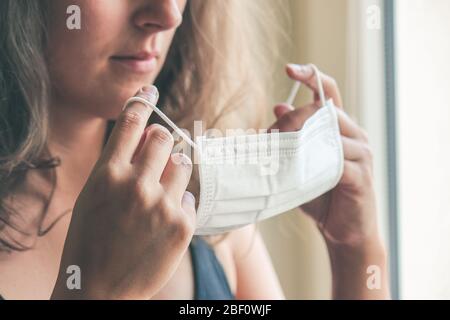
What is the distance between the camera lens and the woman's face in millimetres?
697

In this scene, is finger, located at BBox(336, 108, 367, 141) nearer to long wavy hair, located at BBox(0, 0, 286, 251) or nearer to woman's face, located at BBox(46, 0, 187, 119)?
long wavy hair, located at BBox(0, 0, 286, 251)

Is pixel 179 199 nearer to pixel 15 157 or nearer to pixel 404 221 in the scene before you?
pixel 15 157

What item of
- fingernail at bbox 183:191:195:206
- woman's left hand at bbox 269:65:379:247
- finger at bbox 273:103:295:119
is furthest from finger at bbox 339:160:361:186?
fingernail at bbox 183:191:195:206

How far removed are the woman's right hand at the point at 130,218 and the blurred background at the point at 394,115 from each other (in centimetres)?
32

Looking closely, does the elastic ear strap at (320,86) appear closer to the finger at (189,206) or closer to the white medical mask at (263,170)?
the white medical mask at (263,170)

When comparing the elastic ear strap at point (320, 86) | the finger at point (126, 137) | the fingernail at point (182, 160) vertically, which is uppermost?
the elastic ear strap at point (320, 86)

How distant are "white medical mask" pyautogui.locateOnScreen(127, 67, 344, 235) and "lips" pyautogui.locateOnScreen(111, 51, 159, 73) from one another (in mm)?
96

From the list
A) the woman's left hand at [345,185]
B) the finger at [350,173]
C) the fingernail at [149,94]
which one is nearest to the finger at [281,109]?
the woman's left hand at [345,185]

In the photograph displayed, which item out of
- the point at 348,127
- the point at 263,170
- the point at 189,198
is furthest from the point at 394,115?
the point at 189,198

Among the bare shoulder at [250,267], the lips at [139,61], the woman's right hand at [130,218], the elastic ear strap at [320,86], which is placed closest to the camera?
the woman's right hand at [130,218]

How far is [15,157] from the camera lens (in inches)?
28.1

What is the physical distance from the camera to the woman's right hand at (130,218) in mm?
620
